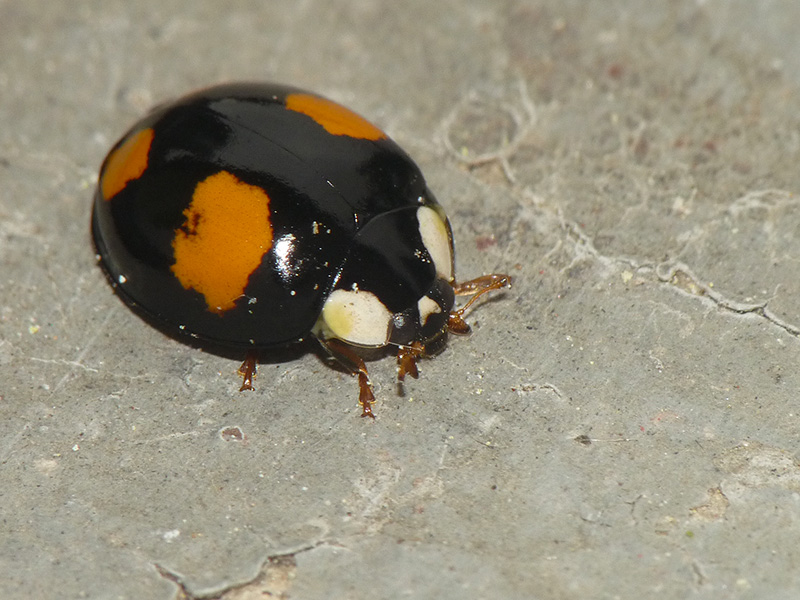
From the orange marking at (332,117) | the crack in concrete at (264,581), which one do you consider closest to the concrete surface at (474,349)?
the crack in concrete at (264,581)

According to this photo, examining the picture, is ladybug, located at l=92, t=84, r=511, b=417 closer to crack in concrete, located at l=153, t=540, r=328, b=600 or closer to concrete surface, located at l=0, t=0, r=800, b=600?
concrete surface, located at l=0, t=0, r=800, b=600

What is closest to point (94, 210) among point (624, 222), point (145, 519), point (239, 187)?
point (239, 187)

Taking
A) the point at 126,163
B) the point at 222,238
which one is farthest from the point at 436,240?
the point at 126,163

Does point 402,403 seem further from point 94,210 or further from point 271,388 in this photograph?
point 94,210

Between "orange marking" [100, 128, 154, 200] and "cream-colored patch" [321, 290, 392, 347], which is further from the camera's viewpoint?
"orange marking" [100, 128, 154, 200]

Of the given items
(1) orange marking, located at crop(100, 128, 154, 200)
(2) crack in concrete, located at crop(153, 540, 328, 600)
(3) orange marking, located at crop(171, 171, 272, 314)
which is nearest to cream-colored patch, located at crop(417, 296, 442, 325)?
(3) orange marking, located at crop(171, 171, 272, 314)

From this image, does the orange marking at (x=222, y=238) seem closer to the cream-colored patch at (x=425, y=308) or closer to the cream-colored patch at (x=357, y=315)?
the cream-colored patch at (x=357, y=315)

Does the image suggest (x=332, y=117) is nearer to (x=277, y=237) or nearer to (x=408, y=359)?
(x=277, y=237)
